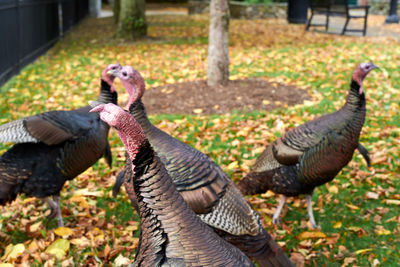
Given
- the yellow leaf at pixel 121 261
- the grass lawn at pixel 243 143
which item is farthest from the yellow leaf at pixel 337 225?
the yellow leaf at pixel 121 261

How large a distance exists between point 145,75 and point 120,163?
419 centimetres

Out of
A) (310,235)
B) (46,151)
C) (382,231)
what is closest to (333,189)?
(382,231)

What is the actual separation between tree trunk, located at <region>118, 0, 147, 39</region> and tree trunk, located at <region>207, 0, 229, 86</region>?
5.85m

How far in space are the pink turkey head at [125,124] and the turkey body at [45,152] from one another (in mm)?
2044

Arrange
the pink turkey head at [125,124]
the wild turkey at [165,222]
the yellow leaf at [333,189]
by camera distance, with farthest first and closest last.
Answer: the yellow leaf at [333,189] < the wild turkey at [165,222] < the pink turkey head at [125,124]

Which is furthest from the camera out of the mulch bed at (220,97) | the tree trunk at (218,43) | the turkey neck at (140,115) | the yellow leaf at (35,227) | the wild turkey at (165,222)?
the tree trunk at (218,43)

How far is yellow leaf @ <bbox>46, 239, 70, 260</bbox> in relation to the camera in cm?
359

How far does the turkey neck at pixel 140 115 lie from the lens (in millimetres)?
3215

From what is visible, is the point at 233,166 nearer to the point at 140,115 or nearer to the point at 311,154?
the point at 311,154

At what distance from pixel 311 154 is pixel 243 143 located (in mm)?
1948

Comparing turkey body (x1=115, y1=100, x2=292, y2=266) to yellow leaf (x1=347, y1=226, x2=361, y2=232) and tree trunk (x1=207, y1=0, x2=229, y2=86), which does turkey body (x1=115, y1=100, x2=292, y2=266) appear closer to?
yellow leaf (x1=347, y1=226, x2=361, y2=232)

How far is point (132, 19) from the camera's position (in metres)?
12.8

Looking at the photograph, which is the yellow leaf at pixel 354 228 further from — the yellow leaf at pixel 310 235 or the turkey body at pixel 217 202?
the turkey body at pixel 217 202

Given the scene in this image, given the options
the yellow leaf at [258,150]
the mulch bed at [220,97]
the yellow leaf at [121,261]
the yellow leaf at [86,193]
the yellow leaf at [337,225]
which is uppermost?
the mulch bed at [220,97]
